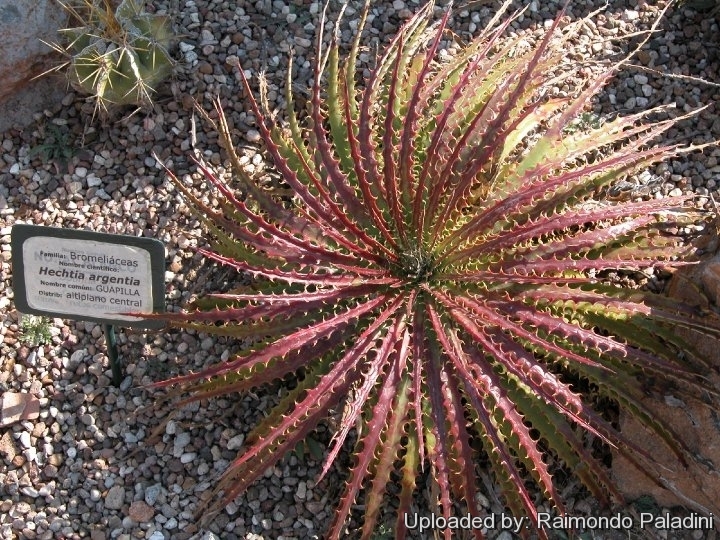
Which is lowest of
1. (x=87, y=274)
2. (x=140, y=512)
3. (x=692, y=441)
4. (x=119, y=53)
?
(x=140, y=512)

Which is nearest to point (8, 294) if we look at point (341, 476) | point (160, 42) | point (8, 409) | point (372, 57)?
point (8, 409)

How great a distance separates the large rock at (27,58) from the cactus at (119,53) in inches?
6.1

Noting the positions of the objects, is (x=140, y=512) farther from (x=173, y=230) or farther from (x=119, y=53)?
(x=119, y=53)

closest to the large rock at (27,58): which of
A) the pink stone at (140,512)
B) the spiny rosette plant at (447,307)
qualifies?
the spiny rosette plant at (447,307)

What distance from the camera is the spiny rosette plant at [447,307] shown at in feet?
6.66

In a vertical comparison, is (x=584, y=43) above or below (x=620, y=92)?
above

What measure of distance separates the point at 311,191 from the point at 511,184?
1.91ft

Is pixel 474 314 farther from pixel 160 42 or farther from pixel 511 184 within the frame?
pixel 160 42

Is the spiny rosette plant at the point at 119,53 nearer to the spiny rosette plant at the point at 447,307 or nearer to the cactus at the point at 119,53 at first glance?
the cactus at the point at 119,53

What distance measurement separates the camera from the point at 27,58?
301 centimetres

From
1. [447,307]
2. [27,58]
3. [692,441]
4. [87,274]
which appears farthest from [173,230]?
[692,441]

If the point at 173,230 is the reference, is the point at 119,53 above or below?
above

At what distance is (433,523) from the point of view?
2377 millimetres

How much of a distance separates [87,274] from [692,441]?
73.0 inches
